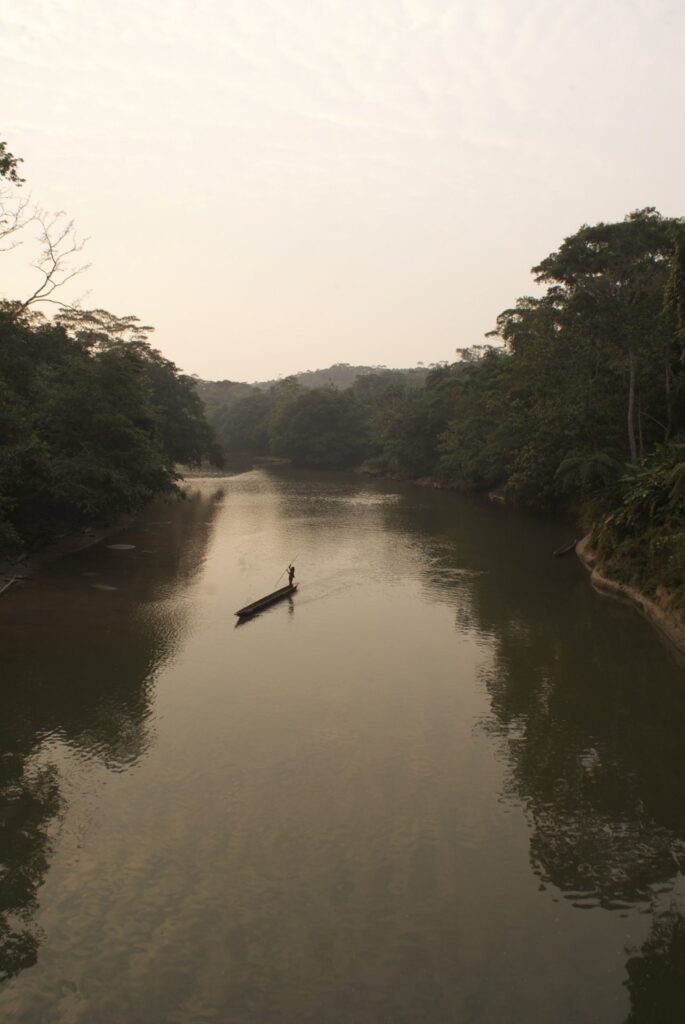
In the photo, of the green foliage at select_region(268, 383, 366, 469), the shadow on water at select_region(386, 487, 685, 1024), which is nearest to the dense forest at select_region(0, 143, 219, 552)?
the shadow on water at select_region(386, 487, 685, 1024)

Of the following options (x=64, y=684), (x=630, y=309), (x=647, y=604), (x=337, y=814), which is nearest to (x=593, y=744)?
(x=337, y=814)

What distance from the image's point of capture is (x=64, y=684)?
18.2m

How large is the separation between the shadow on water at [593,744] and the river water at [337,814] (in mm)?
58

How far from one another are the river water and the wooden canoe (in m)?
0.60

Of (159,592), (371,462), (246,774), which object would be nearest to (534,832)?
(246,774)

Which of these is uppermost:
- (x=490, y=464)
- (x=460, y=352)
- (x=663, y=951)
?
(x=460, y=352)

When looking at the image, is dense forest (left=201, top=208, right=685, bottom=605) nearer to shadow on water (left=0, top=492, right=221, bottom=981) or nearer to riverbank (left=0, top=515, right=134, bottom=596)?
shadow on water (left=0, top=492, right=221, bottom=981)

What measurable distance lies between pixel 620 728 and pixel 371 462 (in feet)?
275

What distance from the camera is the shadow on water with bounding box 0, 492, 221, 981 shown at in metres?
11.0

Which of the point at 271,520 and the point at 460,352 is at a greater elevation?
the point at 460,352

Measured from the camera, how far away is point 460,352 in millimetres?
156000

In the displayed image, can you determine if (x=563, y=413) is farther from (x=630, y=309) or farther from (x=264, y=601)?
(x=264, y=601)

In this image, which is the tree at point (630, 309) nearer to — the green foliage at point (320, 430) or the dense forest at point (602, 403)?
the dense forest at point (602, 403)

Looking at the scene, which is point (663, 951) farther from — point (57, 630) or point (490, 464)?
point (490, 464)
